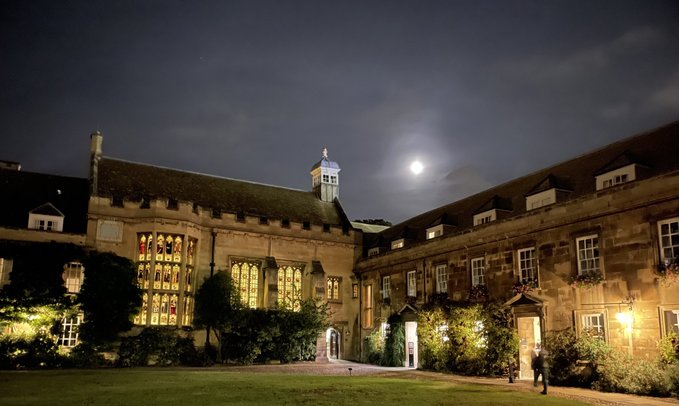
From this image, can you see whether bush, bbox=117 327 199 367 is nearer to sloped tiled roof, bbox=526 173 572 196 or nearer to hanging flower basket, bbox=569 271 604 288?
sloped tiled roof, bbox=526 173 572 196

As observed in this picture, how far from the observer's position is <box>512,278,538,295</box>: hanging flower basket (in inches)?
873

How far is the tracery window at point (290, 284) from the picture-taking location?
34156mm

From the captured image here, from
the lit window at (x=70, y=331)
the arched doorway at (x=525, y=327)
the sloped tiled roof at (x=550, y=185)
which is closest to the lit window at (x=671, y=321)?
the arched doorway at (x=525, y=327)

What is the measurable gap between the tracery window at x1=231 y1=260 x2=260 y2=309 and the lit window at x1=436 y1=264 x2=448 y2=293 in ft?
36.7

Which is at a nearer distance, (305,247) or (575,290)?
(575,290)

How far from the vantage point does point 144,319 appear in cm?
2891

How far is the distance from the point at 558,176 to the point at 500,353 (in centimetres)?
818

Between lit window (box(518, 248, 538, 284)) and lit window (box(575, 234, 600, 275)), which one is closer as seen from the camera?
lit window (box(575, 234, 600, 275))

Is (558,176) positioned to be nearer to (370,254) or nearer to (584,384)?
(584,384)

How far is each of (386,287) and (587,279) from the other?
15024 mm

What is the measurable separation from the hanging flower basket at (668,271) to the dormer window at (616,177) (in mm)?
3316

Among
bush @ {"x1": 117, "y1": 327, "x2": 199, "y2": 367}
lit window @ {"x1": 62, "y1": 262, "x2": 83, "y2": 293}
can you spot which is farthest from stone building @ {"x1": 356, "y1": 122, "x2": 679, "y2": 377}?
lit window @ {"x1": 62, "y1": 262, "x2": 83, "y2": 293}

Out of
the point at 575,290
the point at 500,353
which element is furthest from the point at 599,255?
the point at 500,353

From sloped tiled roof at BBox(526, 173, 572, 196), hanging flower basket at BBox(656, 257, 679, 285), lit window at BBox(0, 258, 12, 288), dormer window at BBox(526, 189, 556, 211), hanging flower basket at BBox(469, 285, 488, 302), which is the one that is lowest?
hanging flower basket at BBox(469, 285, 488, 302)
